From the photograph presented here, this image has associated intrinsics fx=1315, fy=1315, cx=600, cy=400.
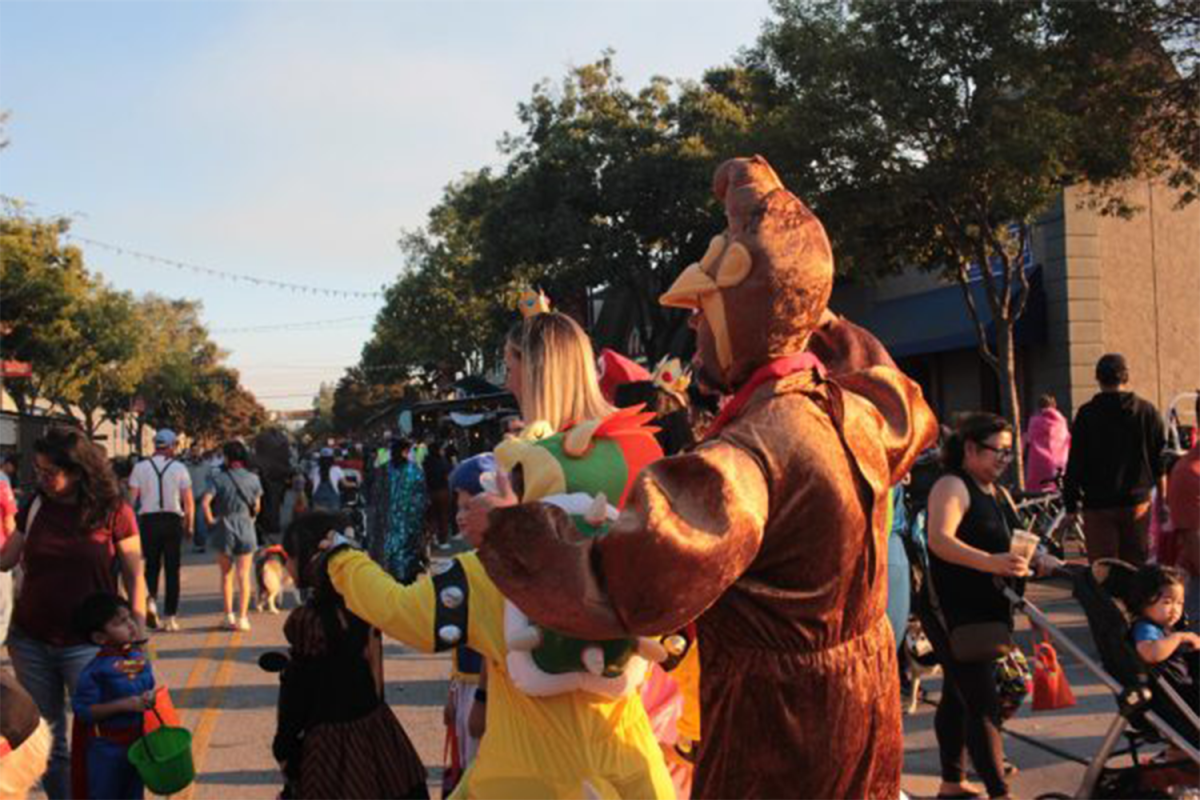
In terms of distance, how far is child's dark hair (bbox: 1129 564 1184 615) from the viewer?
575cm

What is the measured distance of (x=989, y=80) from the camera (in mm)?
15422

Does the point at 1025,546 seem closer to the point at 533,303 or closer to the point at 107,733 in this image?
the point at 533,303

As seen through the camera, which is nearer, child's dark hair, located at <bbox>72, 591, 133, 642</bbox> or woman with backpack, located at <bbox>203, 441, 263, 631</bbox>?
child's dark hair, located at <bbox>72, 591, 133, 642</bbox>

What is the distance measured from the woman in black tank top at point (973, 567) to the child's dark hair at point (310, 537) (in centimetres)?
268

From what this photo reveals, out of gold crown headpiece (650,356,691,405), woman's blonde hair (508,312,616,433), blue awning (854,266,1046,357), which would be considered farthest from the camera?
blue awning (854,266,1046,357)

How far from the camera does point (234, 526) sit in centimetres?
1196

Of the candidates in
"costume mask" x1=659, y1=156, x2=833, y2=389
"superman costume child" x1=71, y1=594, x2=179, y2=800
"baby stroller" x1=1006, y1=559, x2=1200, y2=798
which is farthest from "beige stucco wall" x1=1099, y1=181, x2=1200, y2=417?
"costume mask" x1=659, y1=156, x2=833, y2=389

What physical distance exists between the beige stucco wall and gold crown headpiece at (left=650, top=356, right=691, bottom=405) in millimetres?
15213

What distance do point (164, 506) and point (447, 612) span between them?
954cm

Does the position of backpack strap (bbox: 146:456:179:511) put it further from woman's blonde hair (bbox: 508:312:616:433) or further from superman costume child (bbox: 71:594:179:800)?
woman's blonde hair (bbox: 508:312:616:433)

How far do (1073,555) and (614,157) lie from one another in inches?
680

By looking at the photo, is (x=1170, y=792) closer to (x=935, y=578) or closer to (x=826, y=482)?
(x=935, y=578)

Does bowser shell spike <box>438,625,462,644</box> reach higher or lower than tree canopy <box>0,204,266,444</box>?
lower

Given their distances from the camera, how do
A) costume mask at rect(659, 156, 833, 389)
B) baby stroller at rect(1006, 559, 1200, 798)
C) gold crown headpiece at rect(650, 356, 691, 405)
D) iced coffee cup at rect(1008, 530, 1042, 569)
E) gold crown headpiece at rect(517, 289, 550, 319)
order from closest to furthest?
costume mask at rect(659, 156, 833, 389) < gold crown headpiece at rect(517, 289, 550, 319) < baby stroller at rect(1006, 559, 1200, 798) < iced coffee cup at rect(1008, 530, 1042, 569) < gold crown headpiece at rect(650, 356, 691, 405)
